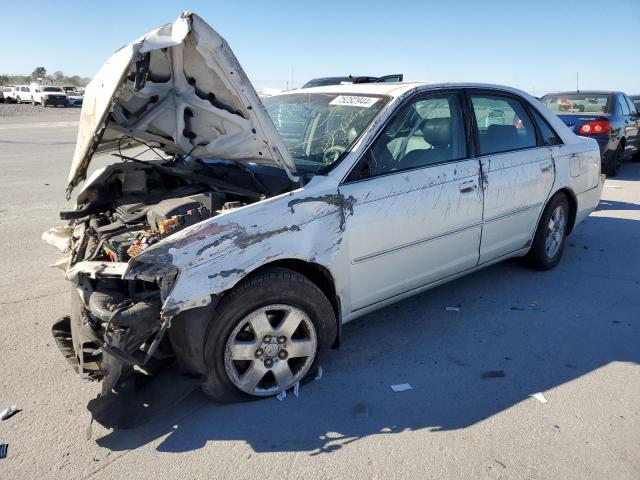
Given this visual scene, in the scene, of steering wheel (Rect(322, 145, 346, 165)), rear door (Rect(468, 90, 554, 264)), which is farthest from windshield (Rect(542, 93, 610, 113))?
steering wheel (Rect(322, 145, 346, 165))

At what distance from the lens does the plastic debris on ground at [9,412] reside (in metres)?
2.89

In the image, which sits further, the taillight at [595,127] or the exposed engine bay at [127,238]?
the taillight at [595,127]

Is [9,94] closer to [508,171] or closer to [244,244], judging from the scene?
[508,171]

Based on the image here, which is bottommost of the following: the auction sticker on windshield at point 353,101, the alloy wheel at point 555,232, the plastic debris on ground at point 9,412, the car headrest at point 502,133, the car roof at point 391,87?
the plastic debris on ground at point 9,412

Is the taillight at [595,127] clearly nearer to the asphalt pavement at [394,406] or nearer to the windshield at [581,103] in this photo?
the windshield at [581,103]

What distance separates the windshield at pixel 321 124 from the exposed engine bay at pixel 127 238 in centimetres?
29

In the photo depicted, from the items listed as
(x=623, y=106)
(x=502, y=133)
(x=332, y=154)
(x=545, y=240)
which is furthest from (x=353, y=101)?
(x=623, y=106)

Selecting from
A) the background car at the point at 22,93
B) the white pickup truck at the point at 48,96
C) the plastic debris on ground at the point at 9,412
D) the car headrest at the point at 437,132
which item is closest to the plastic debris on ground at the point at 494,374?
the car headrest at the point at 437,132

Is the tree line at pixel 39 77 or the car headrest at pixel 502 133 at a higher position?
the tree line at pixel 39 77

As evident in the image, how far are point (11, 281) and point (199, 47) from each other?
10.0 ft

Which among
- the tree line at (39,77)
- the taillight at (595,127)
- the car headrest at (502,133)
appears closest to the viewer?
the car headrest at (502,133)

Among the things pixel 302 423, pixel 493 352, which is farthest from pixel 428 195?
pixel 302 423

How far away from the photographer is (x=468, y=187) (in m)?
3.89

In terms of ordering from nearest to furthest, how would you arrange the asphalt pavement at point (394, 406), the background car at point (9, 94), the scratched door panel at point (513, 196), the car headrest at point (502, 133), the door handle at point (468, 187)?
1. the asphalt pavement at point (394, 406)
2. the door handle at point (468, 187)
3. the scratched door panel at point (513, 196)
4. the car headrest at point (502, 133)
5. the background car at point (9, 94)
